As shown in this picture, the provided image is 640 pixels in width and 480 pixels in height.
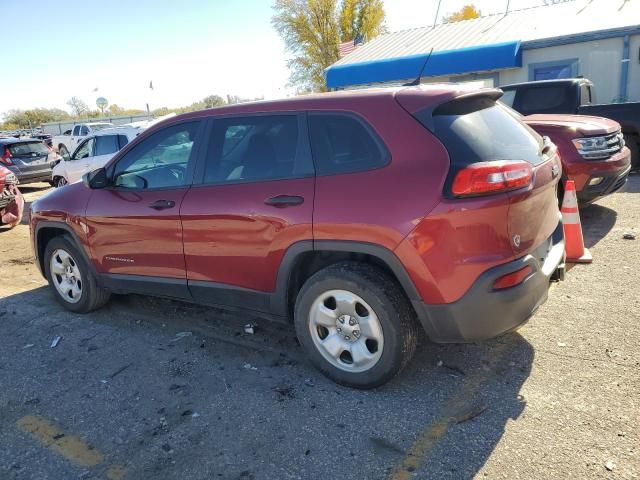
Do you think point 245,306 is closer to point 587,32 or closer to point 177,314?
point 177,314

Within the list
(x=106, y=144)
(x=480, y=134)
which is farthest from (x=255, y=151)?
(x=106, y=144)

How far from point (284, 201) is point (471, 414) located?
1.65m

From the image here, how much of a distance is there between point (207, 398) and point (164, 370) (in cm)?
56

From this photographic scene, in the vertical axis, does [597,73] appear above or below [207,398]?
above

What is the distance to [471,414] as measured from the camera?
2.80 m

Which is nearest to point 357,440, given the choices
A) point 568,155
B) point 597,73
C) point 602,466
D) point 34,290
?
point 602,466

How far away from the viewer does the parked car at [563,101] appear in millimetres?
8086

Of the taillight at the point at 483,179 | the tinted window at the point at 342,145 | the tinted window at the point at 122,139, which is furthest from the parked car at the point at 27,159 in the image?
A: the taillight at the point at 483,179

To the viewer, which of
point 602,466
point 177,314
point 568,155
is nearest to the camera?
point 602,466

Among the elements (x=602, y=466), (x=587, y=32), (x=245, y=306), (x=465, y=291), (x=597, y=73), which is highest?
(x=587, y=32)

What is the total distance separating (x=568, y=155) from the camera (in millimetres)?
6070

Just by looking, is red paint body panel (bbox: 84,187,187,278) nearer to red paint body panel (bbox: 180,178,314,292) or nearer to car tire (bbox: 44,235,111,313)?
red paint body panel (bbox: 180,178,314,292)

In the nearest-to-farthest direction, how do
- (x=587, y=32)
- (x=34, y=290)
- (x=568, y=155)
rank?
(x=34, y=290), (x=568, y=155), (x=587, y=32)

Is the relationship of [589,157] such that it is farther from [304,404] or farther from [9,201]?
[9,201]
